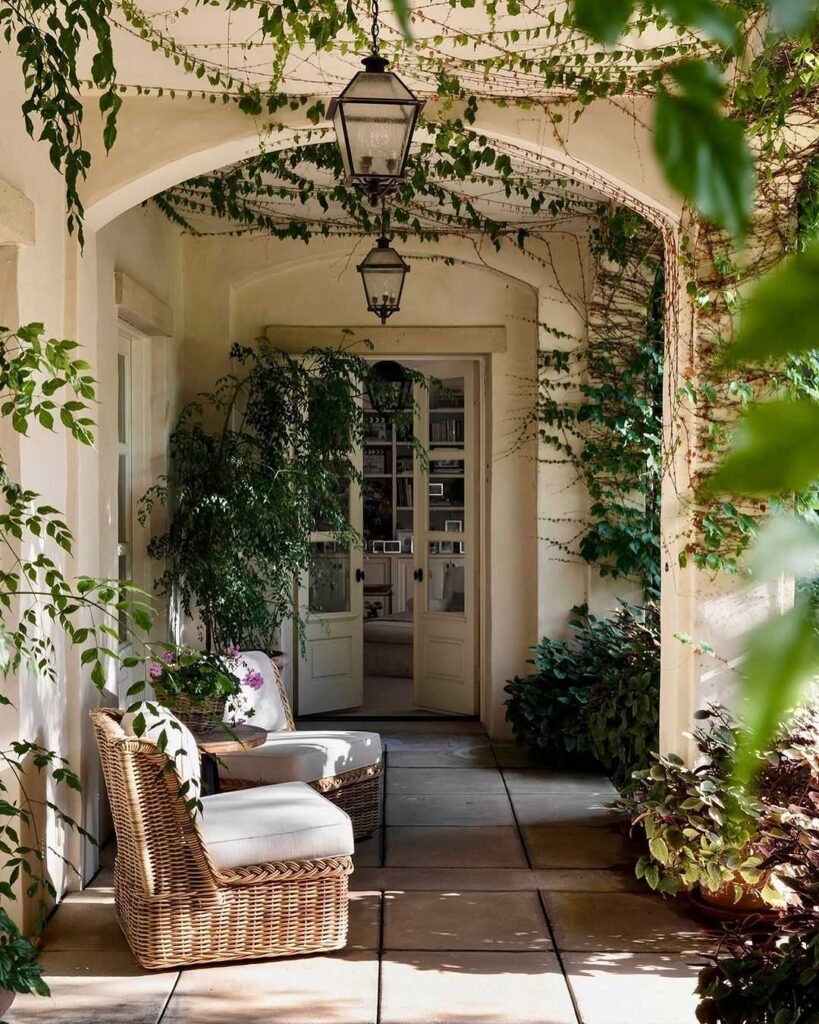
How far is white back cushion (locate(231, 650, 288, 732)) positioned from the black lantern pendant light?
8.62 feet

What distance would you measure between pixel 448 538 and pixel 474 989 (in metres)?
4.42

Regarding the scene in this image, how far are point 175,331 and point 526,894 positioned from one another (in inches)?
154

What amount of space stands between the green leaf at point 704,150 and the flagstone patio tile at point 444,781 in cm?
604

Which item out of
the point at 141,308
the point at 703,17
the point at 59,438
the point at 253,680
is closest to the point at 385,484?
the point at 141,308

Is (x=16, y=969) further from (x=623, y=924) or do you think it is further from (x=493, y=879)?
(x=493, y=879)

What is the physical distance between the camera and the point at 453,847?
5219 millimetres

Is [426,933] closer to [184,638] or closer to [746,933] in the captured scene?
[746,933]

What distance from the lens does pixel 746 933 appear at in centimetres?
330

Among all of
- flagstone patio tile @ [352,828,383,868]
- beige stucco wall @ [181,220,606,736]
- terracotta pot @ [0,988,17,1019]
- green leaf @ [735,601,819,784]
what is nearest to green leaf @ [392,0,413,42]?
green leaf @ [735,601,819,784]

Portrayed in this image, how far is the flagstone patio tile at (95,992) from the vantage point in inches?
140

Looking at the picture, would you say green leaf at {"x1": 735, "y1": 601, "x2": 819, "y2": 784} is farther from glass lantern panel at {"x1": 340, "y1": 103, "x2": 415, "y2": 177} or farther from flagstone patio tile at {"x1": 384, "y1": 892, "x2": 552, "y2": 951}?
flagstone patio tile at {"x1": 384, "y1": 892, "x2": 552, "y2": 951}

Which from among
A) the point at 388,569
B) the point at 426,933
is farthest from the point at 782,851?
the point at 388,569

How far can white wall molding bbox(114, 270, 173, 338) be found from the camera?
5.49m

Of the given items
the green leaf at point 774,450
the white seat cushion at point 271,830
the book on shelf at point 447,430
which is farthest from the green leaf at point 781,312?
the book on shelf at point 447,430
